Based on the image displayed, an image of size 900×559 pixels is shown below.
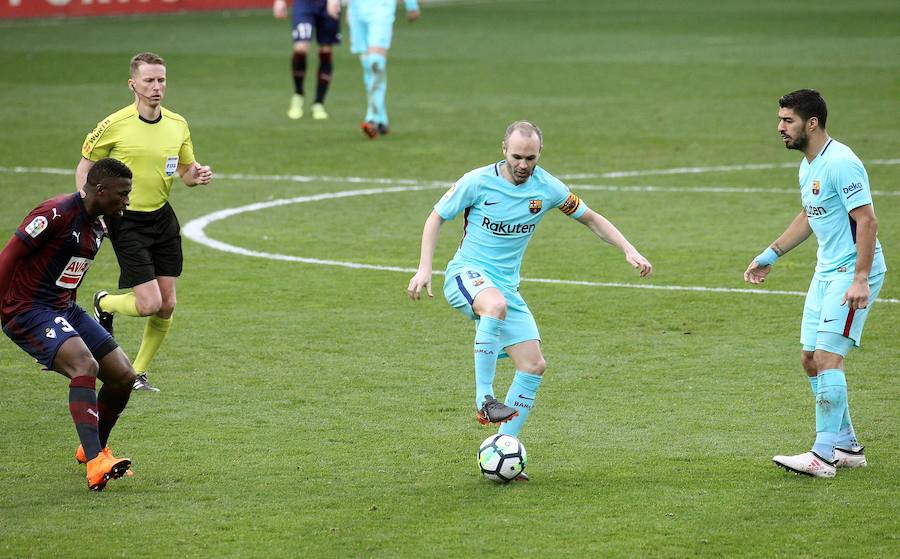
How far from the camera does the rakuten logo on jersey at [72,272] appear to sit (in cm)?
734

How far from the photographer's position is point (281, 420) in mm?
8602

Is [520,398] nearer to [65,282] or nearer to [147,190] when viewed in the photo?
[65,282]

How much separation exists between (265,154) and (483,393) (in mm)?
11932

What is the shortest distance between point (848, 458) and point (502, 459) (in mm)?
1859

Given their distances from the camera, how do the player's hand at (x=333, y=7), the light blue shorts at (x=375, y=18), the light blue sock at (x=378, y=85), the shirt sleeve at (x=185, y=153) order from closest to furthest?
the shirt sleeve at (x=185, y=153)
the light blue sock at (x=378, y=85)
the light blue shorts at (x=375, y=18)
the player's hand at (x=333, y=7)

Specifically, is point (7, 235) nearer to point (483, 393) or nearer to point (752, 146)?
point (483, 393)

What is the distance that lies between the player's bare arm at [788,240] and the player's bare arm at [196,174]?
3473 millimetres

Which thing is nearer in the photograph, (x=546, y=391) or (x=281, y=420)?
(x=281, y=420)

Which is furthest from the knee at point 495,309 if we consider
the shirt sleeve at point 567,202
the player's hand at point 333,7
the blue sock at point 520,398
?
the player's hand at point 333,7

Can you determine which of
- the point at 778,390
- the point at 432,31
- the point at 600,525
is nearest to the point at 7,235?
the point at 778,390

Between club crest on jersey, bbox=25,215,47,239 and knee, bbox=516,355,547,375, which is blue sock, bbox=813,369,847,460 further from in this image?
club crest on jersey, bbox=25,215,47,239

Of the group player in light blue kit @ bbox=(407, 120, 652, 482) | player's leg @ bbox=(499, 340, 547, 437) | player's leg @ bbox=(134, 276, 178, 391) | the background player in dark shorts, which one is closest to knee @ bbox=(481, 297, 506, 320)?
player in light blue kit @ bbox=(407, 120, 652, 482)

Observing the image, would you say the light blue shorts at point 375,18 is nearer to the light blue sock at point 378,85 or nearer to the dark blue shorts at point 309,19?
the light blue sock at point 378,85

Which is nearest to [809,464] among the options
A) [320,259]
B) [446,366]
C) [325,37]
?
[446,366]
